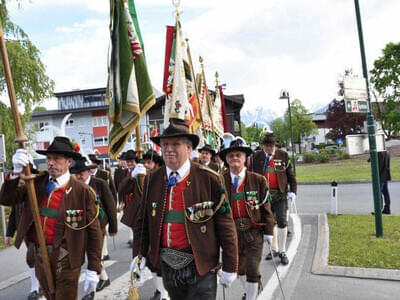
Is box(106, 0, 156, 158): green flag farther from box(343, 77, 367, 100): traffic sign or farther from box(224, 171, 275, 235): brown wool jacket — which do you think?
box(343, 77, 367, 100): traffic sign

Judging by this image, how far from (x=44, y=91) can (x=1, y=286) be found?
10.1m

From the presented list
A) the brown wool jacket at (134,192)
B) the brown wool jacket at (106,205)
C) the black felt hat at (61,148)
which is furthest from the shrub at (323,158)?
the black felt hat at (61,148)

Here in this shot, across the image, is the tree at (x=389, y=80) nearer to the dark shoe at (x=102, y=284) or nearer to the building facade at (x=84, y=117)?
the building facade at (x=84, y=117)

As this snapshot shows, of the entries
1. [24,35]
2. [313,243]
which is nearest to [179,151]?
[313,243]

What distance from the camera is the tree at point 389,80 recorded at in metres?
39.9

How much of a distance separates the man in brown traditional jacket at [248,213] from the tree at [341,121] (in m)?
48.3

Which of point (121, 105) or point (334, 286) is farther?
point (334, 286)

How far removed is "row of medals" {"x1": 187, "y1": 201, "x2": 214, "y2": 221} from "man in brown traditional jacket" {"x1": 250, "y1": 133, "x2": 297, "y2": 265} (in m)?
4.14

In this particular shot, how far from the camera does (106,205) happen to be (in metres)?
5.84

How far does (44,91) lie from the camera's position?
14570 mm

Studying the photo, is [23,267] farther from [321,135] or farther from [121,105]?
[321,135]

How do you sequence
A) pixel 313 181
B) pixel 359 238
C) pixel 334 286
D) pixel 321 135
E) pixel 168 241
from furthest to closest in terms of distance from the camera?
pixel 321 135 < pixel 313 181 < pixel 359 238 < pixel 334 286 < pixel 168 241

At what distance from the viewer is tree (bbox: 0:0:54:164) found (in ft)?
44.2

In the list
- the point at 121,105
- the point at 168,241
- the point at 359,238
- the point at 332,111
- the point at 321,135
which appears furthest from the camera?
the point at 321,135
